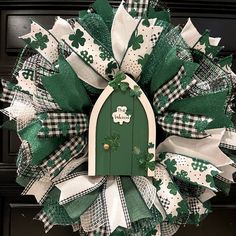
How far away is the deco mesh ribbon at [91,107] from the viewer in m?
0.57

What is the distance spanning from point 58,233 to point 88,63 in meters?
0.48

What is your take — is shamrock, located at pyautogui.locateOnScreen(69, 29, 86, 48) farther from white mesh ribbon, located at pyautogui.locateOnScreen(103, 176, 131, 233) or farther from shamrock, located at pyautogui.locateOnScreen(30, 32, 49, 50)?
white mesh ribbon, located at pyautogui.locateOnScreen(103, 176, 131, 233)

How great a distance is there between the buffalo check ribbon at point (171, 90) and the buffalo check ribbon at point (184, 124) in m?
0.02

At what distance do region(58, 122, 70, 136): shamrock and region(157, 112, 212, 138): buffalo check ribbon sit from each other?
14 cm

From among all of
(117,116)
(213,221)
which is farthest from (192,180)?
(213,221)

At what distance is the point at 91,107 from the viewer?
608 millimetres

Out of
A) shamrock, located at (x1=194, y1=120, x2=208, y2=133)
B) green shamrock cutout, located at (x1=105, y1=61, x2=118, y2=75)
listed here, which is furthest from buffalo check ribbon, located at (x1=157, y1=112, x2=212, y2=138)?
green shamrock cutout, located at (x1=105, y1=61, x2=118, y2=75)

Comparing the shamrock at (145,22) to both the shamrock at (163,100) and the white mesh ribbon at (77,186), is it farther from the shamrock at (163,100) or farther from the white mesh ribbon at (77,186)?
the white mesh ribbon at (77,186)

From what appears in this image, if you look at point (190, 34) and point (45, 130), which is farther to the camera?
point (190, 34)

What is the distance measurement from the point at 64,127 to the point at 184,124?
179mm

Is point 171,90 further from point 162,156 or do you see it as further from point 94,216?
point 94,216

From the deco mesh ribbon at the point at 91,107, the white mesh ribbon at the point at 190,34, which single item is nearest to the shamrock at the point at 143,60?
the deco mesh ribbon at the point at 91,107

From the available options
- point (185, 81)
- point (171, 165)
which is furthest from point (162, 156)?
point (185, 81)

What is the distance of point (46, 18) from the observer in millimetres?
834
